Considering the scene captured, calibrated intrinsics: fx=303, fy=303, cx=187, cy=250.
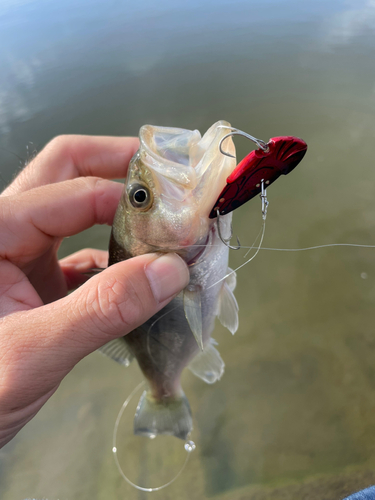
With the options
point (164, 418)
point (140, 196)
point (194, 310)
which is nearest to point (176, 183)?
point (140, 196)

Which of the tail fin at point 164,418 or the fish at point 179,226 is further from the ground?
the fish at point 179,226

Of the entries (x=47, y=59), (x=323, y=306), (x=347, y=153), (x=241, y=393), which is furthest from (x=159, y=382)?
(x=47, y=59)

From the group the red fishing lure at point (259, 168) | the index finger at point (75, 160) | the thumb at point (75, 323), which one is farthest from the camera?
the index finger at point (75, 160)

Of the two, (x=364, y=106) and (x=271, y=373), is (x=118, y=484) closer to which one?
(x=271, y=373)

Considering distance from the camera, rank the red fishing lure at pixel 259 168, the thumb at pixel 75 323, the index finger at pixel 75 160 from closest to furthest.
Result: the red fishing lure at pixel 259 168 < the thumb at pixel 75 323 < the index finger at pixel 75 160

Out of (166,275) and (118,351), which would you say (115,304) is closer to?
(166,275)

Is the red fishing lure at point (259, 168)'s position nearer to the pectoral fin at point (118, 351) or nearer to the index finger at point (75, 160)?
the pectoral fin at point (118, 351)

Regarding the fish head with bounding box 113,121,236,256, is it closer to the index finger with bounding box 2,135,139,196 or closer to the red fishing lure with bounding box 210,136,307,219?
the red fishing lure with bounding box 210,136,307,219

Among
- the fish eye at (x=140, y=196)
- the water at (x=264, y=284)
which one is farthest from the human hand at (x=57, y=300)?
the water at (x=264, y=284)
